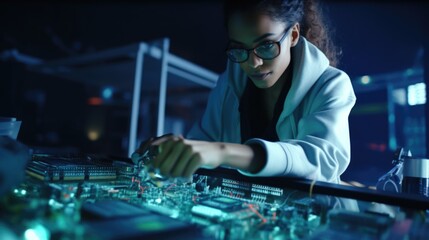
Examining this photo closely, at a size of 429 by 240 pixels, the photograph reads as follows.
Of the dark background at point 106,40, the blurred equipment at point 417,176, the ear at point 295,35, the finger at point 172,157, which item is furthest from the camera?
the dark background at point 106,40

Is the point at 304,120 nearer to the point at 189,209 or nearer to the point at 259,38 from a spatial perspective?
the point at 259,38

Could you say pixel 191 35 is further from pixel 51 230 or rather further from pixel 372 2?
pixel 51 230

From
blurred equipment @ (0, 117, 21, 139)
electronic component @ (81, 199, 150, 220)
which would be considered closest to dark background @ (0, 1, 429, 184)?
blurred equipment @ (0, 117, 21, 139)

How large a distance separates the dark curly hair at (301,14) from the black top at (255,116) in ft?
0.78

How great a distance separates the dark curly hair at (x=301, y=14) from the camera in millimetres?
772

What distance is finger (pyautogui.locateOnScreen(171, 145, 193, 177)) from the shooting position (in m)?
0.47

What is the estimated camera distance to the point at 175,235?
0.36 meters

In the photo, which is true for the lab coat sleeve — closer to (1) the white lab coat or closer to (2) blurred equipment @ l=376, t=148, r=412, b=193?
(1) the white lab coat

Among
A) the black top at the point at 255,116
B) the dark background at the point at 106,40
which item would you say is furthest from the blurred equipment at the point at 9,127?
the dark background at the point at 106,40

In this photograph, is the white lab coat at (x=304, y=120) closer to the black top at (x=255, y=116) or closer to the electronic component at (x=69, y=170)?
the black top at (x=255, y=116)

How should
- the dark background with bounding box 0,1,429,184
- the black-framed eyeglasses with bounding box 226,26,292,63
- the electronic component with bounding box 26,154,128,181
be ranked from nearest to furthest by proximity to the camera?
the electronic component with bounding box 26,154,128,181
the black-framed eyeglasses with bounding box 226,26,292,63
the dark background with bounding box 0,1,429,184

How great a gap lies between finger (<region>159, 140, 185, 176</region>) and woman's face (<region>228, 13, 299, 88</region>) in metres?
0.42

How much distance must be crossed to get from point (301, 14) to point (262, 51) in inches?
10.9

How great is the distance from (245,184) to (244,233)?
0.20 m
